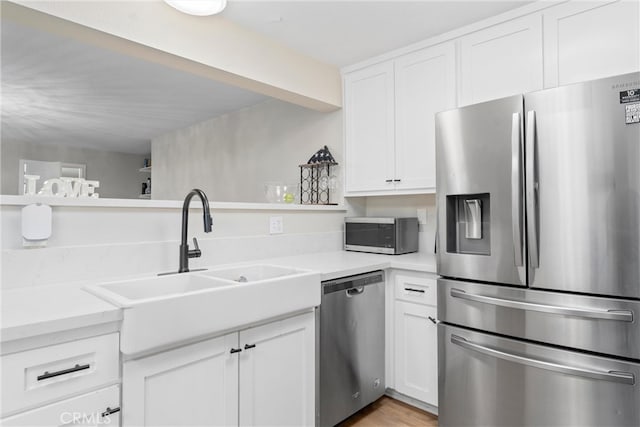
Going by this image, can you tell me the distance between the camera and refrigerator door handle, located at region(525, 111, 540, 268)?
1.49m

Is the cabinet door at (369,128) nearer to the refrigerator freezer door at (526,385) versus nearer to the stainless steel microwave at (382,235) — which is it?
the stainless steel microwave at (382,235)

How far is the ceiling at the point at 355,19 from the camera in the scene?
198 centimetres

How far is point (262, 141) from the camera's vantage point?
375 cm

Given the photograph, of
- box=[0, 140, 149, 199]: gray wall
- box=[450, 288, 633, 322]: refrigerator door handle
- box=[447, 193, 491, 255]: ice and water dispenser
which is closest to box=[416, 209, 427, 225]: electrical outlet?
box=[447, 193, 491, 255]: ice and water dispenser

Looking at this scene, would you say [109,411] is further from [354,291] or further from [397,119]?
[397,119]

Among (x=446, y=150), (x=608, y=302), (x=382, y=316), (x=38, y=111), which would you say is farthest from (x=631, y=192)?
(x=38, y=111)

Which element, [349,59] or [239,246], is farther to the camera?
[349,59]

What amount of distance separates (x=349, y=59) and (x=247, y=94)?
133cm

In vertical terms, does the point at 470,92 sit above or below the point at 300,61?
below

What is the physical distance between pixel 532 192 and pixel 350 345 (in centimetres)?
115

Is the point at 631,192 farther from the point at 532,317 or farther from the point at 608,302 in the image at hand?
the point at 532,317

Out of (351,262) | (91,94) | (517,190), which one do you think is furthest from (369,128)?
(91,94)

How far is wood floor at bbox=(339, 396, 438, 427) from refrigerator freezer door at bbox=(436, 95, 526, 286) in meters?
0.89

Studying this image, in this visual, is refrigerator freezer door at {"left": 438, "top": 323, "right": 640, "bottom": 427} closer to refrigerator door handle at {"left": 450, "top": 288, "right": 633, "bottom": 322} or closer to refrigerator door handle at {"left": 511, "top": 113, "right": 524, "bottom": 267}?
refrigerator door handle at {"left": 450, "top": 288, "right": 633, "bottom": 322}
